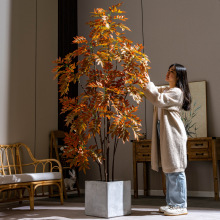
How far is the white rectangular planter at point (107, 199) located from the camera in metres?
3.11

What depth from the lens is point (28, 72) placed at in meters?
5.15

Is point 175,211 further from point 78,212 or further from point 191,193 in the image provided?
point 191,193

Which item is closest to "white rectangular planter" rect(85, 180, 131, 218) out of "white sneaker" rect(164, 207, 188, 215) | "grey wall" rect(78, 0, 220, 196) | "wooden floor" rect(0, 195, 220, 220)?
"wooden floor" rect(0, 195, 220, 220)

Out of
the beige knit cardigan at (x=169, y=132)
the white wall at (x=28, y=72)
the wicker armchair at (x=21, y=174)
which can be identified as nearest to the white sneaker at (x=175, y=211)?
the beige knit cardigan at (x=169, y=132)

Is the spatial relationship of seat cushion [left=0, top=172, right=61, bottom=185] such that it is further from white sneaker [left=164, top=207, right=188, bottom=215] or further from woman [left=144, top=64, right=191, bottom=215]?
white sneaker [left=164, top=207, right=188, bottom=215]

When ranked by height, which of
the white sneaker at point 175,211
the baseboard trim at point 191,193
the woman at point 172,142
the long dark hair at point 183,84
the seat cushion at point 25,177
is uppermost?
the long dark hair at point 183,84

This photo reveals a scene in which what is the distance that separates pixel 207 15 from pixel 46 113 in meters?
2.83

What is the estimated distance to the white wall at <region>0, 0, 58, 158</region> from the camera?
4758mm

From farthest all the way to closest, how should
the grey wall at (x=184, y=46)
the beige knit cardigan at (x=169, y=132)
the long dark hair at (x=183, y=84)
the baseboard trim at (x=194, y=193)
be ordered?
1. the grey wall at (x=184, y=46)
2. the baseboard trim at (x=194, y=193)
3. the long dark hair at (x=183, y=84)
4. the beige knit cardigan at (x=169, y=132)

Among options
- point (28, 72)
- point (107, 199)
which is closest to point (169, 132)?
point (107, 199)

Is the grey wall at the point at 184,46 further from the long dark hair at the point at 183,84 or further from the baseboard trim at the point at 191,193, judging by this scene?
the long dark hair at the point at 183,84

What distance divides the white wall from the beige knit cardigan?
7.36 feet

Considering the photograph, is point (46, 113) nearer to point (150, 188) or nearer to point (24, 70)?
point (24, 70)

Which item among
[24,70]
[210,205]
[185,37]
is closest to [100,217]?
[210,205]
